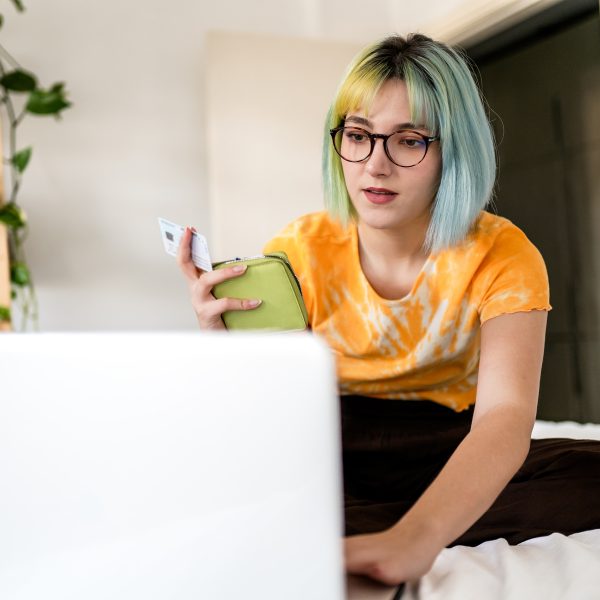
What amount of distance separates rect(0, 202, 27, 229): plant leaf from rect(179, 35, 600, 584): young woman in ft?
6.74

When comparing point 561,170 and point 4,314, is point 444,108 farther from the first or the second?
point 561,170

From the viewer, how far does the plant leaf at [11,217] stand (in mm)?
3309

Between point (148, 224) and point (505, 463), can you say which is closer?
point (505, 463)

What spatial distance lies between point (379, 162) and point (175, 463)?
92 centimetres

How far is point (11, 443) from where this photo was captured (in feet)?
1.58

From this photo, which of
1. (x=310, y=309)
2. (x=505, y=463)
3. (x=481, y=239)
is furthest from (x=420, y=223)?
(x=505, y=463)

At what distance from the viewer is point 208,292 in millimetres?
1355

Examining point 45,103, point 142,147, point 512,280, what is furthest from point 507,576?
point 142,147

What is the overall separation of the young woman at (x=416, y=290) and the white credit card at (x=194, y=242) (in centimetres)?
1

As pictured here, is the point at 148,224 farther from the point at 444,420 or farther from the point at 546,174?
the point at 444,420

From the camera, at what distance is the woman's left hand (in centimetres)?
64

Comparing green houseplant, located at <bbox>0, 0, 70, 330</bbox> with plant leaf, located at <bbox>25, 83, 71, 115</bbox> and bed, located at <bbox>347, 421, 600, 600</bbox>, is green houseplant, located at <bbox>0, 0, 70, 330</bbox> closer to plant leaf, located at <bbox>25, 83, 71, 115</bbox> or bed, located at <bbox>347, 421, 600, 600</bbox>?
plant leaf, located at <bbox>25, 83, 71, 115</bbox>

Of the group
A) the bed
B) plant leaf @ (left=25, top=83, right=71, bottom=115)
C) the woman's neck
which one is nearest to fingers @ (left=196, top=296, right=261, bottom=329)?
the woman's neck

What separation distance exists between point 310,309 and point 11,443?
1.05 meters
